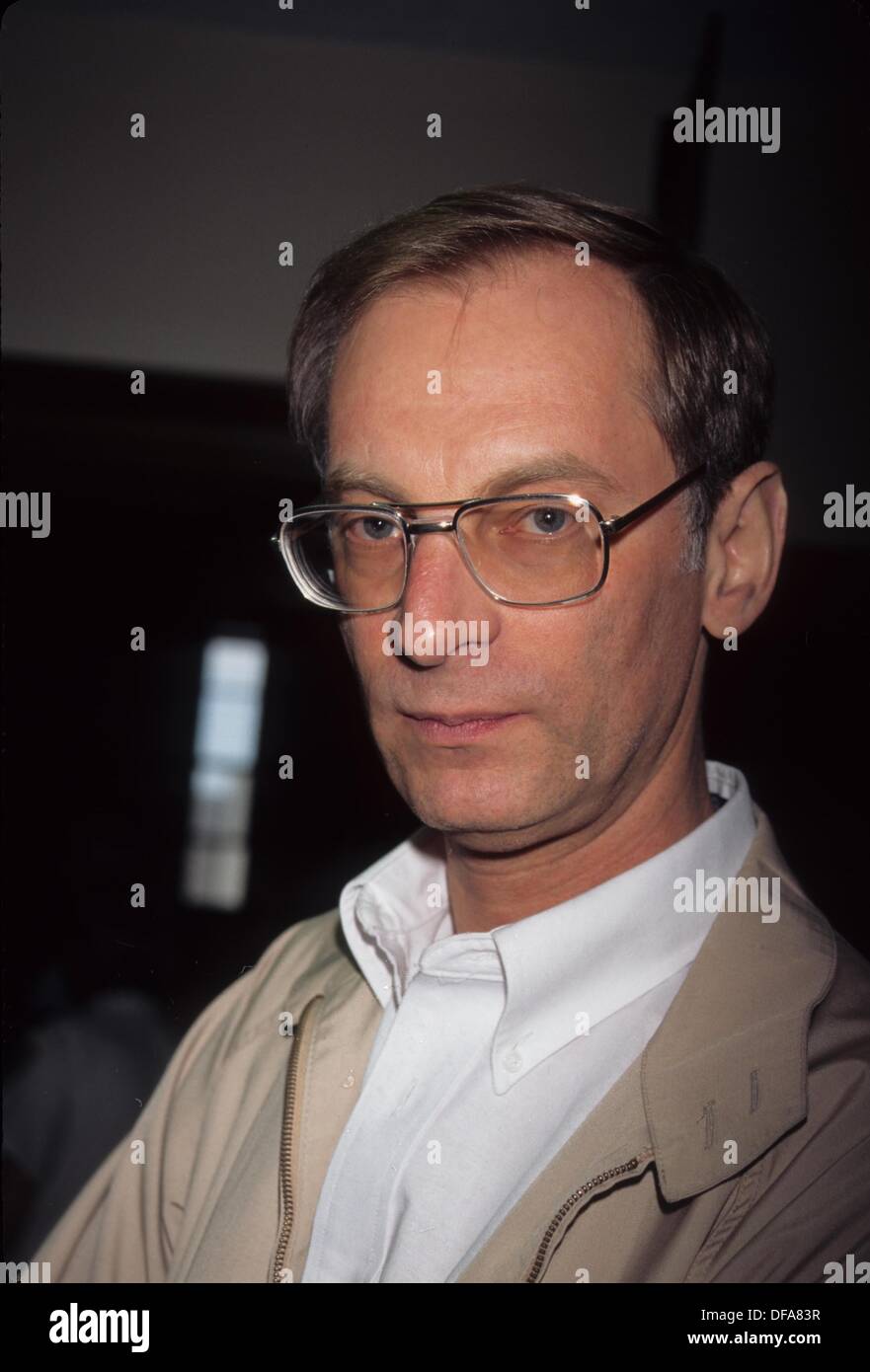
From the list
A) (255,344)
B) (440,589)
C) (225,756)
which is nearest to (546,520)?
(440,589)

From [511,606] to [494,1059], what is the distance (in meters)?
Result: 0.48

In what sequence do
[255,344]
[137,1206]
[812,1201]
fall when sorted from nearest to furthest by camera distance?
[812,1201]
[137,1206]
[255,344]

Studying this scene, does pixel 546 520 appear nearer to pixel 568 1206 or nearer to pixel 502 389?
pixel 502 389

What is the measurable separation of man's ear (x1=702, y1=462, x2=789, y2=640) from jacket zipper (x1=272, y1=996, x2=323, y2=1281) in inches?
27.5

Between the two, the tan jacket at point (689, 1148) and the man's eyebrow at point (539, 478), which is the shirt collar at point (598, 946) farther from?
the man's eyebrow at point (539, 478)

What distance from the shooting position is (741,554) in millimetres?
1216

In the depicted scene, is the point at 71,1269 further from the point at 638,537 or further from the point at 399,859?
the point at 638,537

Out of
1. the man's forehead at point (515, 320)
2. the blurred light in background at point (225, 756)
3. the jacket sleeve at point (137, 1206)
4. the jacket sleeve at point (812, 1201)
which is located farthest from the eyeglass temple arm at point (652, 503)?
the blurred light in background at point (225, 756)

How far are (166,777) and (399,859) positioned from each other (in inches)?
47.7

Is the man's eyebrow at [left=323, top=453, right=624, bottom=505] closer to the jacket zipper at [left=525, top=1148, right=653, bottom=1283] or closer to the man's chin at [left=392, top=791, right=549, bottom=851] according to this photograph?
the man's chin at [left=392, top=791, right=549, bottom=851]

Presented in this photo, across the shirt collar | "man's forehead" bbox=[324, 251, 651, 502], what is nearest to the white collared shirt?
the shirt collar

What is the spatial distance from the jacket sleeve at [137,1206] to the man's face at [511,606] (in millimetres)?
562

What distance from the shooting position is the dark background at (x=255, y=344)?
1.36 meters

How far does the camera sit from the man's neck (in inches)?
47.1
